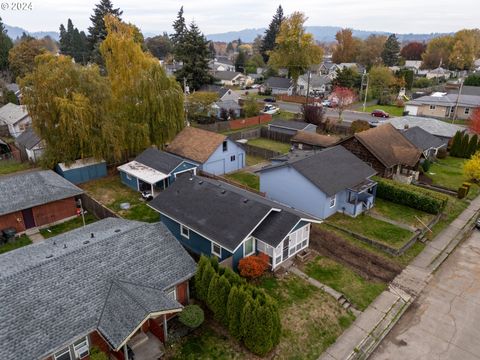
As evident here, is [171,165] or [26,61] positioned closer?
[171,165]

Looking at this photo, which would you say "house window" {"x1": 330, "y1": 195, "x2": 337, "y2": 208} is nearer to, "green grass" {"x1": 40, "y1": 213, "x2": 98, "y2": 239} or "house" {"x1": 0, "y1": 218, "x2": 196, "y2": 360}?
"house" {"x1": 0, "y1": 218, "x2": 196, "y2": 360}

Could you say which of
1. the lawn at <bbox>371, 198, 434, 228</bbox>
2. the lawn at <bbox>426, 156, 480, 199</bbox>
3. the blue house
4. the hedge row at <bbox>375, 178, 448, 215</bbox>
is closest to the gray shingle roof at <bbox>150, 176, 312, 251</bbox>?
the blue house

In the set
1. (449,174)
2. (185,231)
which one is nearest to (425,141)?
(449,174)

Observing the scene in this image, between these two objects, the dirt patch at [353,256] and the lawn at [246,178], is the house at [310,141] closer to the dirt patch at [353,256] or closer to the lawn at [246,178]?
the lawn at [246,178]

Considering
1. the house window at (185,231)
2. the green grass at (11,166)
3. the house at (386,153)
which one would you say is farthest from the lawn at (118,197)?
the house at (386,153)

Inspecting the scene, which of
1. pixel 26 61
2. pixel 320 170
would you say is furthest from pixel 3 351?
pixel 26 61

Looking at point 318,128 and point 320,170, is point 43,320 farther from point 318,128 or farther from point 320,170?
point 318,128
